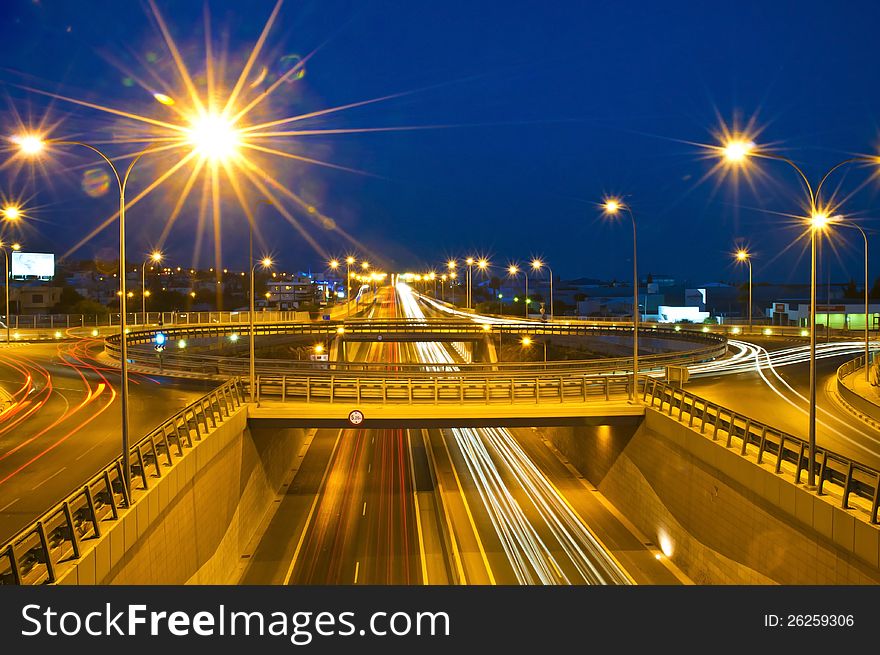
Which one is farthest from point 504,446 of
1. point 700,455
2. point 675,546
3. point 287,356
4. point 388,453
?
point 287,356

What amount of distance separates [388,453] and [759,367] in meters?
21.0

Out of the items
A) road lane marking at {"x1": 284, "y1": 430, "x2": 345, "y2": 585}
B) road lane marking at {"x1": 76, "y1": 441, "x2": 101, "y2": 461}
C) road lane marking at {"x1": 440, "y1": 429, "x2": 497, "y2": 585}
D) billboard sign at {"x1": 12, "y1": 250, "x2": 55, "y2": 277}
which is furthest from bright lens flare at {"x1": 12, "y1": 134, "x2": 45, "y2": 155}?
billboard sign at {"x1": 12, "y1": 250, "x2": 55, "y2": 277}

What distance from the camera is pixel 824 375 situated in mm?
31328

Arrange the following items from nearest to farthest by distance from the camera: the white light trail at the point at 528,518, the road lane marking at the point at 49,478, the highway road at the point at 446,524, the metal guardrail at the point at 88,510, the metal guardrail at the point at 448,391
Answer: the metal guardrail at the point at 88,510
the road lane marking at the point at 49,478
the white light trail at the point at 528,518
the highway road at the point at 446,524
the metal guardrail at the point at 448,391

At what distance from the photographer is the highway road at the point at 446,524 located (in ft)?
58.8

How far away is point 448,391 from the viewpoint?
2352 cm

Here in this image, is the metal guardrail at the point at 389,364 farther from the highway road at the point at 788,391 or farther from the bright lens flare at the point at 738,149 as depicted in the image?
the bright lens flare at the point at 738,149

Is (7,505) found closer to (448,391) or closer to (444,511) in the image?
(444,511)

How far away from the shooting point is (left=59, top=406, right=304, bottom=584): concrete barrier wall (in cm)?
1031

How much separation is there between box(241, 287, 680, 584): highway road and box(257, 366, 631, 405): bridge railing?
4.02 metres

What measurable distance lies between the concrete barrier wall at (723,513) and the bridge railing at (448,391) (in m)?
1.96

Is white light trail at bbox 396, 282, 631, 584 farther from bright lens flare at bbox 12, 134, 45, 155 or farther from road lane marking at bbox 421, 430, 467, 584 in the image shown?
bright lens flare at bbox 12, 134, 45, 155

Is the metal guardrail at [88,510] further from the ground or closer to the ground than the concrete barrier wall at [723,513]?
further from the ground

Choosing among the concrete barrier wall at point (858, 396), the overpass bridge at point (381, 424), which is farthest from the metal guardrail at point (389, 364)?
the concrete barrier wall at point (858, 396)
